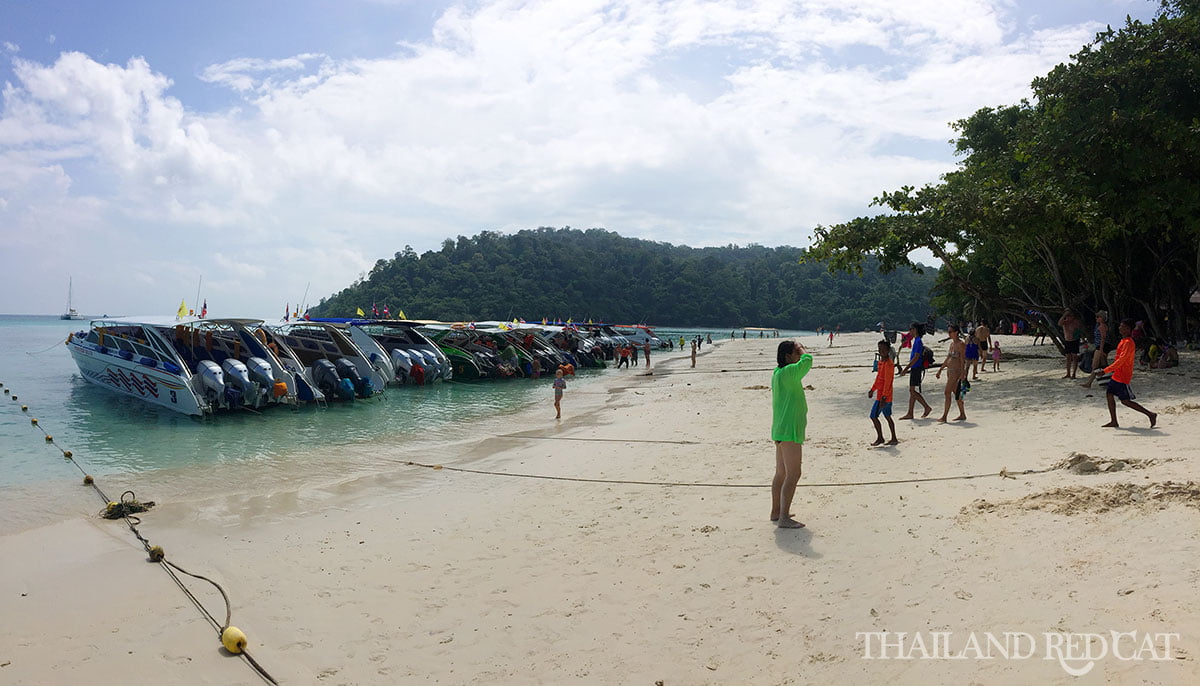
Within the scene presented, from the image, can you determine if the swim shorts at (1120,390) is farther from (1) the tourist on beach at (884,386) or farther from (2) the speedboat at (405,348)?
(2) the speedboat at (405,348)

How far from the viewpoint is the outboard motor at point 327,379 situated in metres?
21.5

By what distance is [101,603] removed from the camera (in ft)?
18.1

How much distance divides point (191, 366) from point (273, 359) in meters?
2.20

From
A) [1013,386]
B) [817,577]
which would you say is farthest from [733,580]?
[1013,386]

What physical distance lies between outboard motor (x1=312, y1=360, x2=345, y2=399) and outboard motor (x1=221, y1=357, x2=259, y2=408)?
2630mm

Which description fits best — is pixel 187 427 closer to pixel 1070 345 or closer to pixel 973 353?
pixel 973 353

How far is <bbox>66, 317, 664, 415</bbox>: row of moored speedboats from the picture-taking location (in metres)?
18.7

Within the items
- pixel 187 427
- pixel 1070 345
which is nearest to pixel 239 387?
pixel 187 427

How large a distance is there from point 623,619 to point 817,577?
153 cm

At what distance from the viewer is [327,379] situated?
21531 millimetres

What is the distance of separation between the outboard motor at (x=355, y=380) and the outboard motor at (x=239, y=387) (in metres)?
3.42

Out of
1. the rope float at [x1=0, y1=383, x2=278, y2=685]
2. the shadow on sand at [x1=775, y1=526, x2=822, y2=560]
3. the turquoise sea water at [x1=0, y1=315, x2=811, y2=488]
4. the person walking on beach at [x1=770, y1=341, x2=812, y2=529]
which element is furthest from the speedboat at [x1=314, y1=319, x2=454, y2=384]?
the shadow on sand at [x1=775, y1=526, x2=822, y2=560]

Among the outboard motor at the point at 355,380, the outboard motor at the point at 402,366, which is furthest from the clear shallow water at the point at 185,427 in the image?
the outboard motor at the point at 402,366

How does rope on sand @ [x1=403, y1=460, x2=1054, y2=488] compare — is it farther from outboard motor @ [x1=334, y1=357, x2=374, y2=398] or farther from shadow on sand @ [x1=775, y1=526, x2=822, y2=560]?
outboard motor @ [x1=334, y1=357, x2=374, y2=398]
